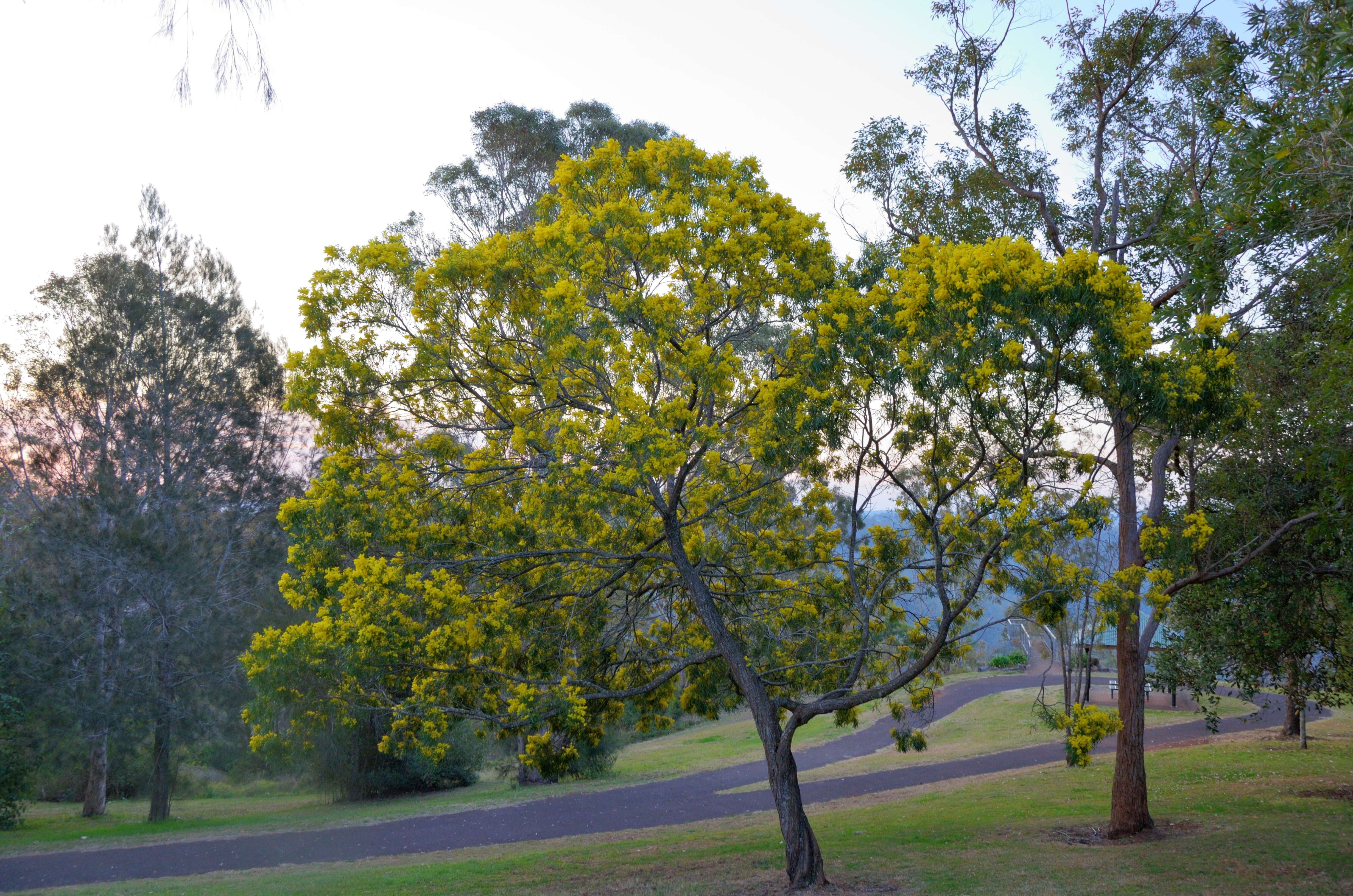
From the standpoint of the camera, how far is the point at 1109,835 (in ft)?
37.4

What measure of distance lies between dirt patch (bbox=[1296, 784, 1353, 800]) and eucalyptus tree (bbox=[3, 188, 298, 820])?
22.1m

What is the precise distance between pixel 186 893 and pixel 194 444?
1486 centimetres

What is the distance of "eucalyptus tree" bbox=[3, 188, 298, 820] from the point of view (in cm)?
1973

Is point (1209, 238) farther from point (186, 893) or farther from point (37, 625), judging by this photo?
point (37, 625)

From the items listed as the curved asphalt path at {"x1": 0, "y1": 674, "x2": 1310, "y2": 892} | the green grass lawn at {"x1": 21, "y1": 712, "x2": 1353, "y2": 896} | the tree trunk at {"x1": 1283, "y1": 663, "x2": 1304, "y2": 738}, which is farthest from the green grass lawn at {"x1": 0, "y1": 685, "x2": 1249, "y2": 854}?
the green grass lawn at {"x1": 21, "y1": 712, "x2": 1353, "y2": 896}

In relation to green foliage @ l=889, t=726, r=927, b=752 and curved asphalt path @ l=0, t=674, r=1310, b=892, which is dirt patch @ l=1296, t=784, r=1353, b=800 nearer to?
curved asphalt path @ l=0, t=674, r=1310, b=892

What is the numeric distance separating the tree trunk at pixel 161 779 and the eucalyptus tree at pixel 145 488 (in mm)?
39

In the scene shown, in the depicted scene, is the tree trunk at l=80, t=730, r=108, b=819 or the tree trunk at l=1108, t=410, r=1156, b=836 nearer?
the tree trunk at l=1108, t=410, r=1156, b=836

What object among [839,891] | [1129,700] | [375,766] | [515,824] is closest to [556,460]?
[839,891]

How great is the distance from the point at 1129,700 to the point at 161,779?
20.9 m

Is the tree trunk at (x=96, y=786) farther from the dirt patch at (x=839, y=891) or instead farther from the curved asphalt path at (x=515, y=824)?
the dirt patch at (x=839, y=891)

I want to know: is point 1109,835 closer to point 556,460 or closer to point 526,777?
point 556,460

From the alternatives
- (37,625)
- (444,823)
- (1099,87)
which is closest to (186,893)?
(444,823)

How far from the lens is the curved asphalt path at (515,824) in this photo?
47.1 feet
